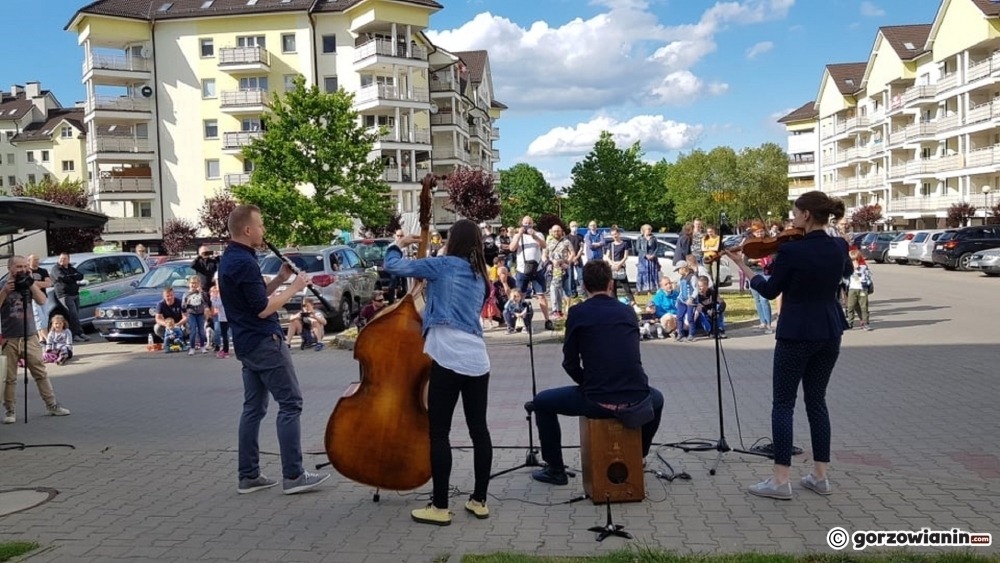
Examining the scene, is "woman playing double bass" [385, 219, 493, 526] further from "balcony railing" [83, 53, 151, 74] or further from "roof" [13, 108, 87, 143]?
"roof" [13, 108, 87, 143]

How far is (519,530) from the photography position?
203 inches

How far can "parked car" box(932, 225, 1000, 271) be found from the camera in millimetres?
32406

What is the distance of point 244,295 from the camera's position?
5840mm

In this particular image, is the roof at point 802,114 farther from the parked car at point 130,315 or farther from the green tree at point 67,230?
the parked car at point 130,315

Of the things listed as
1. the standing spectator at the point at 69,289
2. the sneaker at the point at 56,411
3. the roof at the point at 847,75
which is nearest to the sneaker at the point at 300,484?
the sneaker at the point at 56,411

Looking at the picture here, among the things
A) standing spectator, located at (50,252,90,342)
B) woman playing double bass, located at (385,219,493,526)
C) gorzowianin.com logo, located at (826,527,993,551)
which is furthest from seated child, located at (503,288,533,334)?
gorzowianin.com logo, located at (826,527,993,551)

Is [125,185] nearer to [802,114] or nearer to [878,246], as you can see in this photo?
[878,246]

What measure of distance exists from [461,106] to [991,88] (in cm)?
3938

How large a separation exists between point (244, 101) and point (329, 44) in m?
7.11

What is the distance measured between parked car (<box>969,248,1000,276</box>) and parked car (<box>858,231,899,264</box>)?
36.2ft

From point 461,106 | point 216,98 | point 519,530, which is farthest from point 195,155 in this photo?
point 519,530

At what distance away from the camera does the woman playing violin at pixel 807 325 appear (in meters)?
5.41

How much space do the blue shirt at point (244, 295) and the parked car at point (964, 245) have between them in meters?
32.4

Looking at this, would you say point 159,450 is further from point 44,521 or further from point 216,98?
point 216,98
